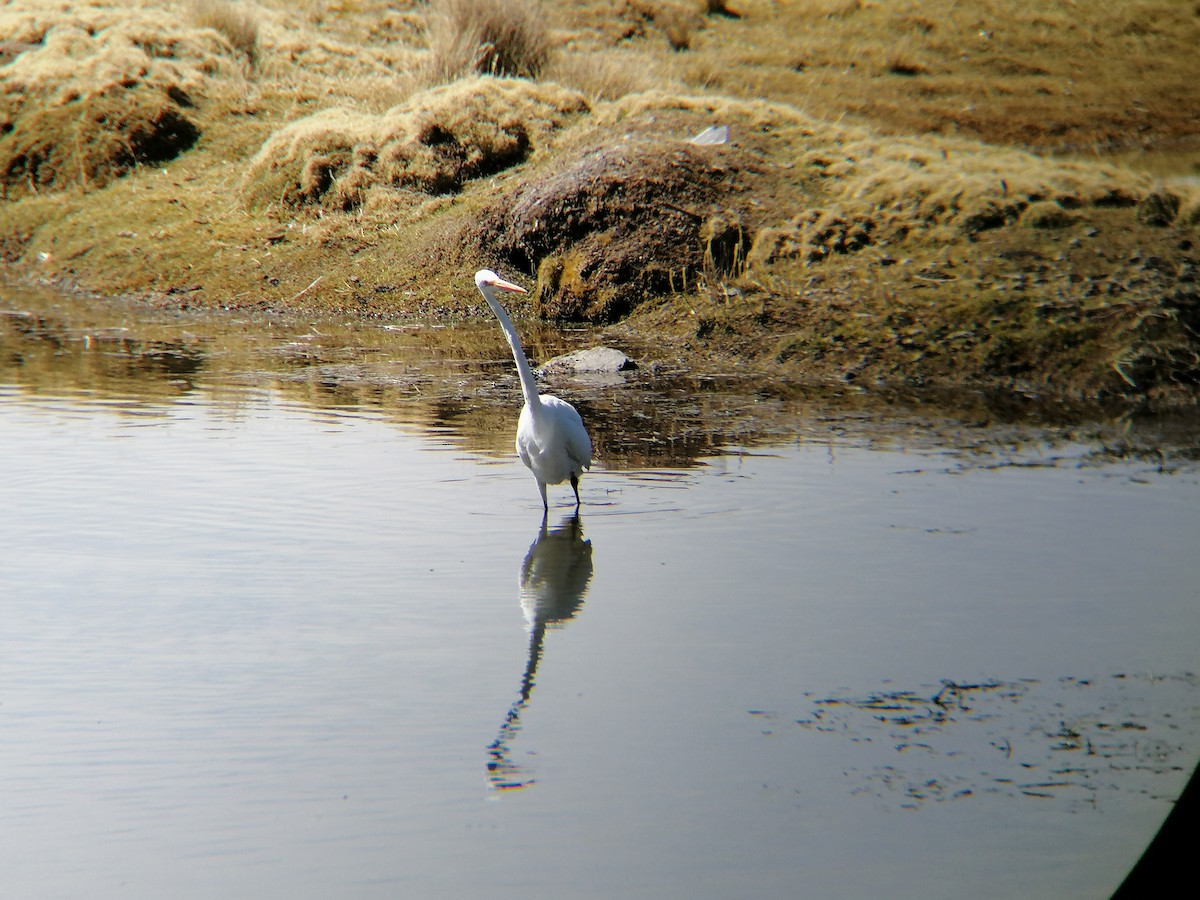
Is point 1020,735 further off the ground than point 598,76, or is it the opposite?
point 598,76

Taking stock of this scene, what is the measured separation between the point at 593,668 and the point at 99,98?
18216 millimetres

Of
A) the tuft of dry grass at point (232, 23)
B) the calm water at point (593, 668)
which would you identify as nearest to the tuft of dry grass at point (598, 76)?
the tuft of dry grass at point (232, 23)

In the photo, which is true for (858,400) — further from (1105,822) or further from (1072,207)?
(1105,822)

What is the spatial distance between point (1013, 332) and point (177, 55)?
1565 cm

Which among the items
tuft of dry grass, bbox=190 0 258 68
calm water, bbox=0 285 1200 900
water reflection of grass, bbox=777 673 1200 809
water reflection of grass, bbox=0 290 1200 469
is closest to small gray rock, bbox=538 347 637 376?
water reflection of grass, bbox=0 290 1200 469

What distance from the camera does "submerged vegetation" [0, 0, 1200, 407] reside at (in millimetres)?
11195

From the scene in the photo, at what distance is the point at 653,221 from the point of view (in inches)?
540

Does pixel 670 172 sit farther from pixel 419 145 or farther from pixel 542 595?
pixel 542 595

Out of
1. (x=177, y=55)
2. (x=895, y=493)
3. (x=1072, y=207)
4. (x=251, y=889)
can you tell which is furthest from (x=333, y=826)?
(x=177, y=55)

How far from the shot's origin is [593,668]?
4.98 meters

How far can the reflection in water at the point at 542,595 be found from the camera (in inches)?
163

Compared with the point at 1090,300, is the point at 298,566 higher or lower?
lower

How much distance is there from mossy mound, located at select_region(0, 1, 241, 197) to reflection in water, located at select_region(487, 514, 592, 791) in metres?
15.1

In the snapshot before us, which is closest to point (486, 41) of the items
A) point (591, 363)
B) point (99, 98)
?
point (99, 98)
